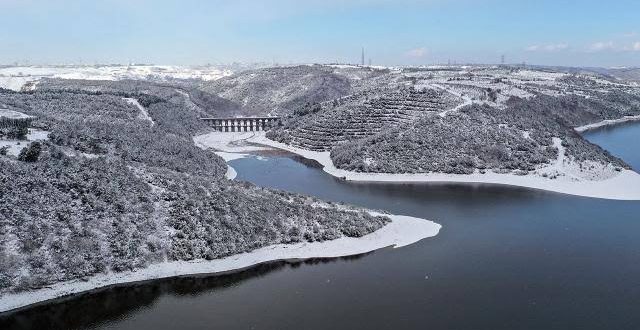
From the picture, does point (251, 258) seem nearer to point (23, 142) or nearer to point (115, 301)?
point (115, 301)

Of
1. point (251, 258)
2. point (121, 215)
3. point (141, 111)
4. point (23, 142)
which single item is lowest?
point (251, 258)

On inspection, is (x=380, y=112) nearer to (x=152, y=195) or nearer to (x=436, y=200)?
(x=436, y=200)

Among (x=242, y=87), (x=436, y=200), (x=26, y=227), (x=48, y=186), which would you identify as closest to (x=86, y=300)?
(x=26, y=227)

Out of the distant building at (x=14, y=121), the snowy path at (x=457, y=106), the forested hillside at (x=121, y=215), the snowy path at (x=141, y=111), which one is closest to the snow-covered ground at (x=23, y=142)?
the distant building at (x=14, y=121)

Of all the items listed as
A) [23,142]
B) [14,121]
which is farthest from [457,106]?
[23,142]

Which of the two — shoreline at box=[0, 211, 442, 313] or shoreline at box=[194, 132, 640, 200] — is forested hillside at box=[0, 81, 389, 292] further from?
shoreline at box=[194, 132, 640, 200]
